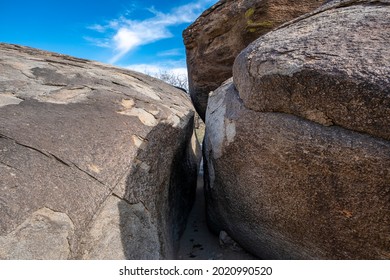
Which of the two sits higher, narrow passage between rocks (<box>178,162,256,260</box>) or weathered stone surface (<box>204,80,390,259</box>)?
weathered stone surface (<box>204,80,390,259</box>)

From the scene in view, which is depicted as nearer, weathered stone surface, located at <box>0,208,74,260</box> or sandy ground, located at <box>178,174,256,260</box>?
weathered stone surface, located at <box>0,208,74,260</box>

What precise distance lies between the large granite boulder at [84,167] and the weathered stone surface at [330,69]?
39.5 inches

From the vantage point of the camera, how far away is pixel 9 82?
7.90 feet

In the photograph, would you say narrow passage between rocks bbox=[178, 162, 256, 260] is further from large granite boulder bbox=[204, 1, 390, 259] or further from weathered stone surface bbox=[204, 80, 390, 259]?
large granite boulder bbox=[204, 1, 390, 259]

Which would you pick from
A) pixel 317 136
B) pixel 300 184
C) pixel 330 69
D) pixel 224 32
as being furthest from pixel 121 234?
pixel 224 32

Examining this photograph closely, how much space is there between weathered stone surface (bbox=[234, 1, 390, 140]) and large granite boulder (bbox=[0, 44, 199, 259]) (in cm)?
100

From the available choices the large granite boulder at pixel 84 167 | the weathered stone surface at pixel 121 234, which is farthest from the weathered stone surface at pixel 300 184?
the weathered stone surface at pixel 121 234

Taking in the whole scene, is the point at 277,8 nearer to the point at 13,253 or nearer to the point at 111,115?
the point at 111,115

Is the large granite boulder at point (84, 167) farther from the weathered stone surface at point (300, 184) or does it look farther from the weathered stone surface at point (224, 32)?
the weathered stone surface at point (224, 32)

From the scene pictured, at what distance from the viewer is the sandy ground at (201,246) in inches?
104

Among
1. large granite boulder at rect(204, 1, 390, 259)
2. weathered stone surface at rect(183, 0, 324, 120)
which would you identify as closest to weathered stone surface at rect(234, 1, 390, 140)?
large granite boulder at rect(204, 1, 390, 259)

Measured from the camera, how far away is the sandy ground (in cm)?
265

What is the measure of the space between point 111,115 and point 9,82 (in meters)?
0.96

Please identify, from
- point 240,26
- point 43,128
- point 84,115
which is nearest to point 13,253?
point 43,128
